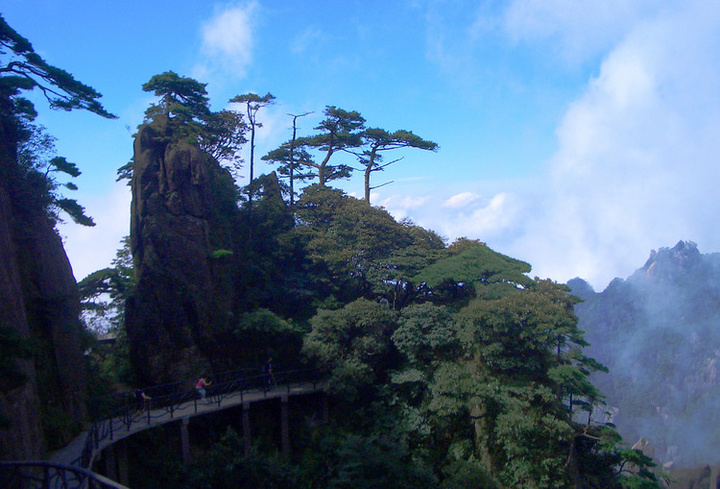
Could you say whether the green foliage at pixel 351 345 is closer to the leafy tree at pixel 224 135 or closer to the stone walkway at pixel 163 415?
the stone walkway at pixel 163 415

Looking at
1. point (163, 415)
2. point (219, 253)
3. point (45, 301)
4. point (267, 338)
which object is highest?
point (219, 253)

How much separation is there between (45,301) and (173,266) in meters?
5.35

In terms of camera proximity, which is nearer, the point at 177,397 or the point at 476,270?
the point at 177,397

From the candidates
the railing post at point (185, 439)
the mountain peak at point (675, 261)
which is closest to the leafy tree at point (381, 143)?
the railing post at point (185, 439)

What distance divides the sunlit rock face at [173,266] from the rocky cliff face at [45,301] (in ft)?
10.3

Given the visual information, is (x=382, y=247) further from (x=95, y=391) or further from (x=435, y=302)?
(x=95, y=391)

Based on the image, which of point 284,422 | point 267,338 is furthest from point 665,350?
point 284,422

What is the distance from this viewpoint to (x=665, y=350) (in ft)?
156

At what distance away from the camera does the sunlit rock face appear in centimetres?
1839

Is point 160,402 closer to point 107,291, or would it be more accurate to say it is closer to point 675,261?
point 107,291

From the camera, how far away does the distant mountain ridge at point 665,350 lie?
42469 millimetres

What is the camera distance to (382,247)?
2458cm

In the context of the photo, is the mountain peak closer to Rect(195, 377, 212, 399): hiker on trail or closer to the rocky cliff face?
Rect(195, 377, 212, 399): hiker on trail

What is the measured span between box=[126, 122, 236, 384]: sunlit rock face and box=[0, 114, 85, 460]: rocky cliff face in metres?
3.13
